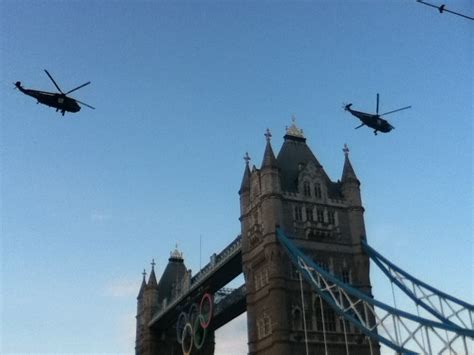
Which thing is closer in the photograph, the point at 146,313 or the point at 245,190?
the point at 245,190

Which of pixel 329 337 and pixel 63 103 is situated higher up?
pixel 63 103

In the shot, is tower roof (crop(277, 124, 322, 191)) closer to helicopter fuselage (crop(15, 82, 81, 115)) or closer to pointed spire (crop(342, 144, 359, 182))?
pointed spire (crop(342, 144, 359, 182))

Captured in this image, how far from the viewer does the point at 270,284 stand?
198 ft

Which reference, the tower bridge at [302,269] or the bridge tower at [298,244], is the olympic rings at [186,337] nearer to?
the tower bridge at [302,269]

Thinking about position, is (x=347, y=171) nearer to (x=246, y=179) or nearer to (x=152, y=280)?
(x=246, y=179)

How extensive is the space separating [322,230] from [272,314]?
422 inches

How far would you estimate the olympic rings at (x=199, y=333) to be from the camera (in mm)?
75019

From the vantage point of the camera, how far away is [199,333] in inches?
3014

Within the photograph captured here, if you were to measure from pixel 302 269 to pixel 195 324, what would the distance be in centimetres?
2448

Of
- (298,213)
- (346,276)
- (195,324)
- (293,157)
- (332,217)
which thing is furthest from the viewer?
(195,324)

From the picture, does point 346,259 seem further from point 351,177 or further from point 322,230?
point 351,177

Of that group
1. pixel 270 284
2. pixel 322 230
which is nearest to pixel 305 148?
pixel 322 230

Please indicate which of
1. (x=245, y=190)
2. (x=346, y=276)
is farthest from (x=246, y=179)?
(x=346, y=276)

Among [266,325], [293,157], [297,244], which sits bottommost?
[266,325]
